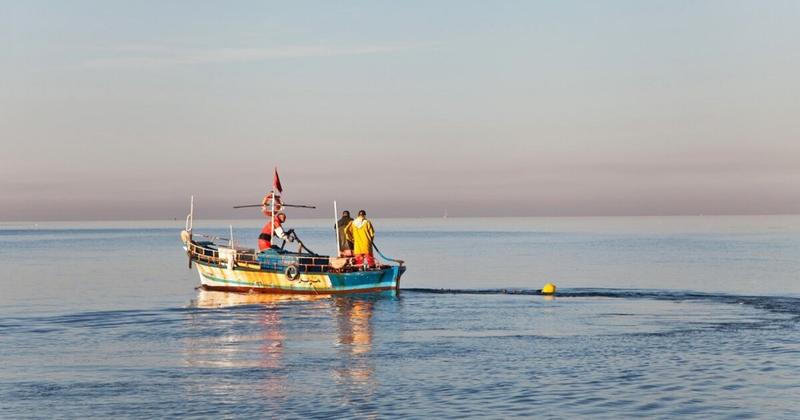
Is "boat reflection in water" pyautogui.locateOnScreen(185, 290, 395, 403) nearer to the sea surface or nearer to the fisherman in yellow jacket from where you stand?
the sea surface

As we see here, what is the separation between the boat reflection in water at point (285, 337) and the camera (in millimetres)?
20297

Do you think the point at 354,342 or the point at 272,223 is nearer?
the point at 354,342

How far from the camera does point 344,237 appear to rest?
132 feet

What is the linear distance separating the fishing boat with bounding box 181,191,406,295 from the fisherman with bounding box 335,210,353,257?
0.58 metres

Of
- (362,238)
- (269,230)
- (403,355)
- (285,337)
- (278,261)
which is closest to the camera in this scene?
(403,355)

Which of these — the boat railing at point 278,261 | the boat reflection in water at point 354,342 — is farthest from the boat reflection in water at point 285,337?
the boat railing at point 278,261

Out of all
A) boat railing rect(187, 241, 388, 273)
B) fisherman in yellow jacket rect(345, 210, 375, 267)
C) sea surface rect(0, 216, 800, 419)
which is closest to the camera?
sea surface rect(0, 216, 800, 419)

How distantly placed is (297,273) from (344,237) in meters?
2.46

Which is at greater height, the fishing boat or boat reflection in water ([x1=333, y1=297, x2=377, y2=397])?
the fishing boat

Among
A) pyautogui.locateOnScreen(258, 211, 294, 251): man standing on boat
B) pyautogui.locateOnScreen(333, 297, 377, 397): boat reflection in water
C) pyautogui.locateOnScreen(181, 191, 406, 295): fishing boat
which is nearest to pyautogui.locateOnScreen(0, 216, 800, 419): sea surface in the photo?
pyautogui.locateOnScreen(333, 297, 377, 397): boat reflection in water

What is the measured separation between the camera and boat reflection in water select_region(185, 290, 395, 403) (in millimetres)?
20297

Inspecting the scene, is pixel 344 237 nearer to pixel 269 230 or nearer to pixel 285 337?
pixel 269 230

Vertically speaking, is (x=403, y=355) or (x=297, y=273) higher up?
(x=297, y=273)

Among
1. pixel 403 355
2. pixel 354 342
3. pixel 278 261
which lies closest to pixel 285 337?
pixel 354 342
